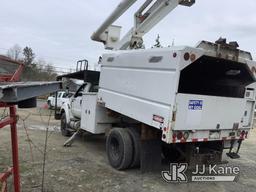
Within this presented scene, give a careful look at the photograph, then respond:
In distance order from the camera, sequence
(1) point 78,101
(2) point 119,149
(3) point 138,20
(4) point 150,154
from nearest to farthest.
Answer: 1. (4) point 150,154
2. (2) point 119,149
3. (3) point 138,20
4. (1) point 78,101

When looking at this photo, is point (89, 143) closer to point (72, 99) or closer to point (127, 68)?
point (72, 99)

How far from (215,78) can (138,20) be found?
2.94 m

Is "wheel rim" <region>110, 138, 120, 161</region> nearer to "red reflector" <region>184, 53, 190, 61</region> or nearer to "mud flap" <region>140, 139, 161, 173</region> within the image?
"mud flap" <region>140, 139, 161, 173</region>

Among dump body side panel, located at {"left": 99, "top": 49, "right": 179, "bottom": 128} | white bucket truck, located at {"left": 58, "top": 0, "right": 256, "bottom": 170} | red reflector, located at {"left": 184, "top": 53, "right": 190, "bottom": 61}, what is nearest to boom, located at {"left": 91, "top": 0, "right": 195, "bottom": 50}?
white bucket truck, located at {"left": 58, "top": 0, "right": 256, "bottom": 170}

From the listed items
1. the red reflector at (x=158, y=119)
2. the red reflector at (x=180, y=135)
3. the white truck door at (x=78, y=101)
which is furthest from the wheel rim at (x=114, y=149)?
the white truck door at (x=78, y=101)

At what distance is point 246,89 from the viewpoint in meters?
7.86

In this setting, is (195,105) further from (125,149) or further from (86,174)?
(86,174)

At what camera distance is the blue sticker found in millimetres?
6469

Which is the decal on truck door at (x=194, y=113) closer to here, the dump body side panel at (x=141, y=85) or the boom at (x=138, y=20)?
the dump body side panel at (x=141, y=85)

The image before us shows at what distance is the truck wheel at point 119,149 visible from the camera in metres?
7.69

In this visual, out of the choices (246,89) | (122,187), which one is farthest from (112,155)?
(246,89)

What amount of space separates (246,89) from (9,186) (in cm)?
513

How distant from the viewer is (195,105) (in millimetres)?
6543

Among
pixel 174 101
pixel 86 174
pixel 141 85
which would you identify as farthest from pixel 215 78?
pixel 86 174
